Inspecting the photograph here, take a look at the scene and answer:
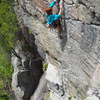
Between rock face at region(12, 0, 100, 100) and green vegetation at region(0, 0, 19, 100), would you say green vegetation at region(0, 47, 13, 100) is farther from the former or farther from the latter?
rock face at region(12, 0, 100, 100)

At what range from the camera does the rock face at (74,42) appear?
480 centimetres

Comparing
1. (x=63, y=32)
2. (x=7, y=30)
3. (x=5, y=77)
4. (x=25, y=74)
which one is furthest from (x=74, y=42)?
(x=5, y=77)

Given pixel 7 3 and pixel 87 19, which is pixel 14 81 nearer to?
pixel 7 3

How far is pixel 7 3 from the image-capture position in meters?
11.5

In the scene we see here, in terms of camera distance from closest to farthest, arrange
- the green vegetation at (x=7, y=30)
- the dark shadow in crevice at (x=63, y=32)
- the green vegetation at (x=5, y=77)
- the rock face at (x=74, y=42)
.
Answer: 1. the rock face at (x=74, y=42)
2. the dark shadow in crevice at (x=63, y=32)
3. the green vegetation at (x=7, y=30)
4. the green vegetation at (x=5, y=77)

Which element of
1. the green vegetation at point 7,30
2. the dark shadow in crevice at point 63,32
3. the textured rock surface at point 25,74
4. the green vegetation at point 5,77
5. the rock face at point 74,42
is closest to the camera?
the rock face at point 74,42

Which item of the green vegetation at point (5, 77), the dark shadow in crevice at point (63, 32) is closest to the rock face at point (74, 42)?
the dark shadow in crevice at point (63, 32)

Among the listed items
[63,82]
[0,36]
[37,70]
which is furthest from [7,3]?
[63,82]

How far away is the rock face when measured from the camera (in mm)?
4801

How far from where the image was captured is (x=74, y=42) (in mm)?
5984

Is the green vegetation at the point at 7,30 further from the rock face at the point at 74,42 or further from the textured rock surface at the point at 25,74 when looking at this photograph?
the rock face at the point at 74,42

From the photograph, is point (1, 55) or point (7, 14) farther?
point (1, 55)

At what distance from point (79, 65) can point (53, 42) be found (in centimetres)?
220

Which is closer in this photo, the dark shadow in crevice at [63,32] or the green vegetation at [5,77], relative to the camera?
the dark shadow in crevice at [63,32]
